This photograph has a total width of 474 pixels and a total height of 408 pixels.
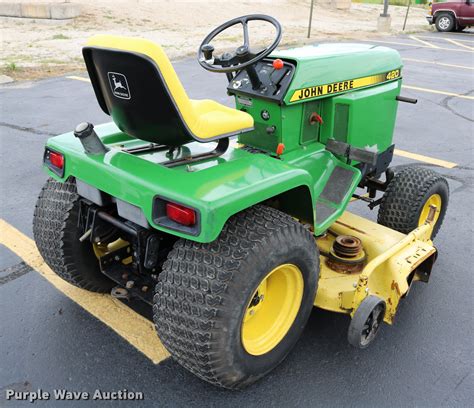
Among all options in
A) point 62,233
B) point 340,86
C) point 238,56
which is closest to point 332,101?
point 340,86

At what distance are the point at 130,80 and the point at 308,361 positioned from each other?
1600 mm

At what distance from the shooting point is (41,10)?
15156 millimetres

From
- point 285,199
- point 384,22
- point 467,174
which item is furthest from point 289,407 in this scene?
point 384,22

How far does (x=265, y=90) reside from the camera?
108 inches

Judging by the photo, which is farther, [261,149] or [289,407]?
[261,149]

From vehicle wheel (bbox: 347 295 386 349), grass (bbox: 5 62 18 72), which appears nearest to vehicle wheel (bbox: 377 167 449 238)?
vehicle wheel (bbox: 347 295 386 349)

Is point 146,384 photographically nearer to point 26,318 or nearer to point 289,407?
point 289,407

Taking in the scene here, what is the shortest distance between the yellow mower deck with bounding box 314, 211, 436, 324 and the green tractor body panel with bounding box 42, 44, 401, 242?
0.80ft

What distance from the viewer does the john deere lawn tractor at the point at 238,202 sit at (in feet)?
6.30

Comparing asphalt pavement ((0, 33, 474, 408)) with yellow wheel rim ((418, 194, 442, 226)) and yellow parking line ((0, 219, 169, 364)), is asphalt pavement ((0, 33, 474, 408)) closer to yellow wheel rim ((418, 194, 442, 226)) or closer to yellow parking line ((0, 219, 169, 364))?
yellow parking line ((0, 219, 169, 364))

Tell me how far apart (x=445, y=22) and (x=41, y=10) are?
44.9ft

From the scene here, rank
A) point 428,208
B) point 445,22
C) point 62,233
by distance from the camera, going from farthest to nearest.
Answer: point 445,22
point 428,208
point 62,233

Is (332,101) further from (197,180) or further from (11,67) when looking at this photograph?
(11,67)

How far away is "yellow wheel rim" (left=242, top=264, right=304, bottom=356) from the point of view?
2275 millimetres
